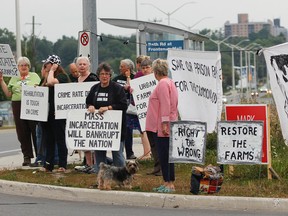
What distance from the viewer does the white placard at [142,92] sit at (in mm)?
14867

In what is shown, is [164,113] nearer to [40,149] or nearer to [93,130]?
[93,130]

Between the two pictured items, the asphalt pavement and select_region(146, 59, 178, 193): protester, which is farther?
select_region(146, 59, 178, 193): protester

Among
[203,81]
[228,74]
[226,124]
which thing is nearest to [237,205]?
[226,124]

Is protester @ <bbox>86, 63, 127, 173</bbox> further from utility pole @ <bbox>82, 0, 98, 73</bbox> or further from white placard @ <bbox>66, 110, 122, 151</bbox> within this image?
utility pole @ <bbox>82, 0, 98, 73</bbox>

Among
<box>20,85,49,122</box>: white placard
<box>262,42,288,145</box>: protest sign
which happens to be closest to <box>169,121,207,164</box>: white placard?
<box>262,42,288,145</box>: protest sign

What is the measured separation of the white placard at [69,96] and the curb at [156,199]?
202 centimetres

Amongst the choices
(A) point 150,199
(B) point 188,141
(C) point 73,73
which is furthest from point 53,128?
(A) point 150,199

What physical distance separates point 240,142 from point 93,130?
A: 2340 mm

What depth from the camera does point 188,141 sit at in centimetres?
1201

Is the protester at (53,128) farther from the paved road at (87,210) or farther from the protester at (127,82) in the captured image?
the paved road at (87,210)

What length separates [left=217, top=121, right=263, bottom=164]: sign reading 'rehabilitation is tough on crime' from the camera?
39.1 ft

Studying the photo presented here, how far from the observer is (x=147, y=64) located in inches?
585

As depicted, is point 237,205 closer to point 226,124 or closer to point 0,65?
point 226,124

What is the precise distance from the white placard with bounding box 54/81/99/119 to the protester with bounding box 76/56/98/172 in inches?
7.9
